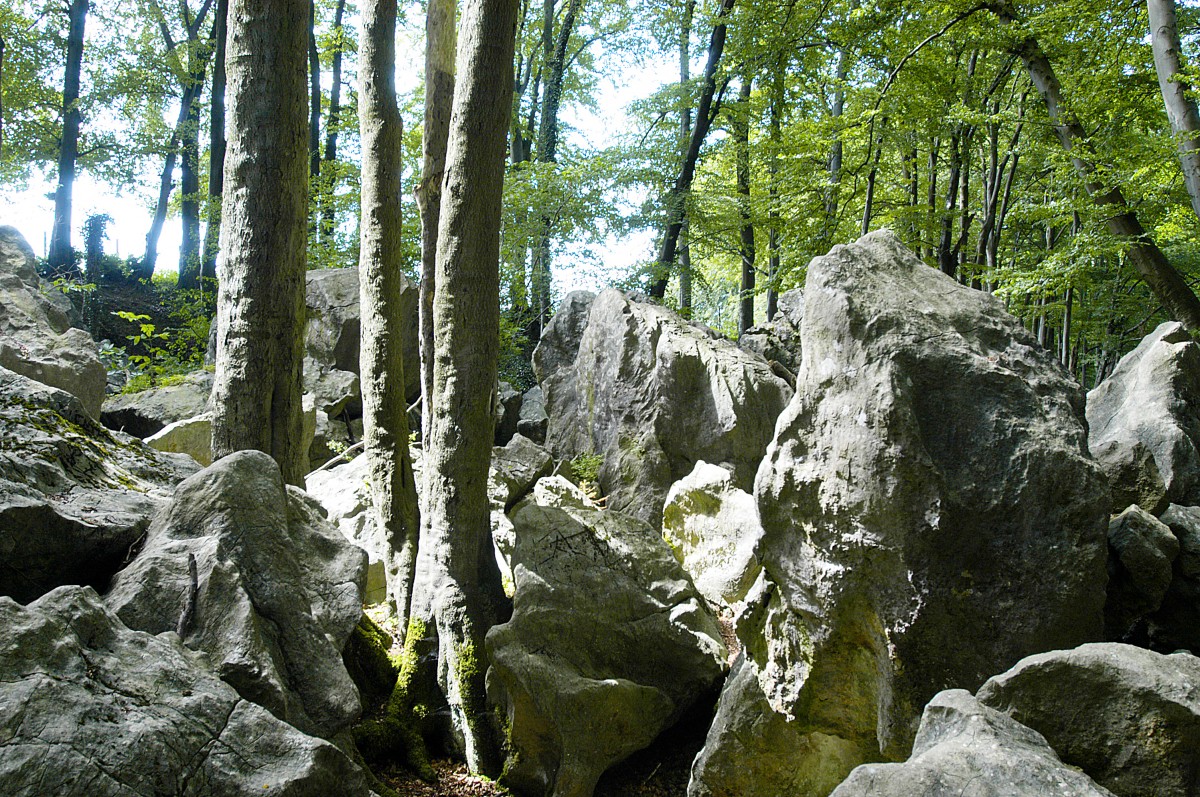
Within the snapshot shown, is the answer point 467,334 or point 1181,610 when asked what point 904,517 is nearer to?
point 1181,610

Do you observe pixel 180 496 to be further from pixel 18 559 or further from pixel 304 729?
pixel 304 729

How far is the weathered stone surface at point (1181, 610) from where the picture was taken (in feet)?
13.0

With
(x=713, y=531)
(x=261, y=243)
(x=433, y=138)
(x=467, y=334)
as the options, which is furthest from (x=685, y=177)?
(x=261, y=243)

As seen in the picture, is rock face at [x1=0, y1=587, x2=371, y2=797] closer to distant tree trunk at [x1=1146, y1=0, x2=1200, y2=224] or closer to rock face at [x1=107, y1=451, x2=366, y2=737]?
rock face at [x1=107, y1=451, x2=366, y2=737]

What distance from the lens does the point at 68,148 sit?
63.3 ft

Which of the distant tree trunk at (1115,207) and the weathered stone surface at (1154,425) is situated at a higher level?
the distant tree trunk at (1115,207)

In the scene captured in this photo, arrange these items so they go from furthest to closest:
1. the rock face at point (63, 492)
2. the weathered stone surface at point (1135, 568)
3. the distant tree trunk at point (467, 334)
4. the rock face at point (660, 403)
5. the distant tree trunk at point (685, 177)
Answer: the distant tree trunk at point (685, 177) < the rock face at point (660, 403) < the distant tree trunk at point (467, 334) < the weathered stone surface at point (1135, 568) < the rock face at point (63, 492)

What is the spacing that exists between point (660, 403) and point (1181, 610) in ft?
19.9

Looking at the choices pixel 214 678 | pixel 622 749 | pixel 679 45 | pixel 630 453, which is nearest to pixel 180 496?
pixel 214 678

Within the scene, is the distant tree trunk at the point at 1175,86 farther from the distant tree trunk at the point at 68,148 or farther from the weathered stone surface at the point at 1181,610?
the distant tree trunk at the point at 68,148

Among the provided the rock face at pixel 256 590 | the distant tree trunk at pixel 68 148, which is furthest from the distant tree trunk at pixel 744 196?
the distant tree trunk at pixel 68 148

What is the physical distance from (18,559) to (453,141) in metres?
3.82

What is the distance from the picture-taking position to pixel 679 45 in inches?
724

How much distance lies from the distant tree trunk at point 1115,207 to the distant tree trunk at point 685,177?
6.46 m
